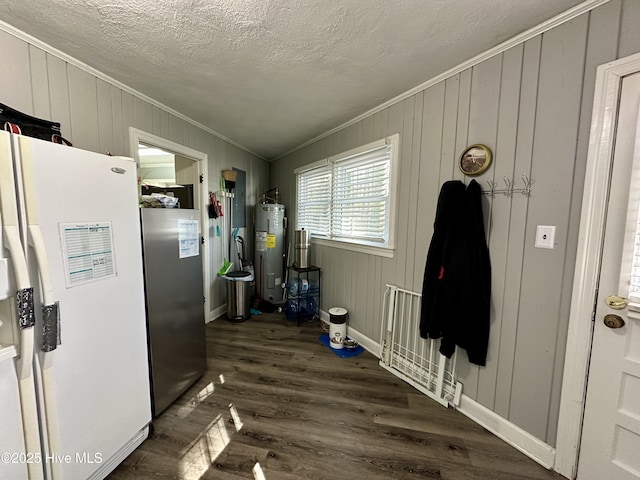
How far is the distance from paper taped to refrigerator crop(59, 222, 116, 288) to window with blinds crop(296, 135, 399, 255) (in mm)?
2007

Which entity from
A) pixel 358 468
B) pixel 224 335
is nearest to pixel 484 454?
pixel 358 468

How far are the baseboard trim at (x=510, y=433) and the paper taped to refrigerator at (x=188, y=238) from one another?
2.29 metres

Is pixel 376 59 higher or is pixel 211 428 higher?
pixel 376 59

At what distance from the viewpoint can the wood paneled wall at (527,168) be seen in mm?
1202

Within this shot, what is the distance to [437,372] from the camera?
6.12 ft

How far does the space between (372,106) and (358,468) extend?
273cm

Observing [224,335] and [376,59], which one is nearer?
[376,59]

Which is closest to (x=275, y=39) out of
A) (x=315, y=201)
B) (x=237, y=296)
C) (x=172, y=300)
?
(x=172, y=300)

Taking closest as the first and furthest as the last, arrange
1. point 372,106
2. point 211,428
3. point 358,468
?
1. point 358,468
2. point 211,428
3. point 372,106

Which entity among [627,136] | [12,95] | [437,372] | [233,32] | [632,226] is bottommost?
[437,372]

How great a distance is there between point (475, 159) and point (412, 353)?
1.60 metres

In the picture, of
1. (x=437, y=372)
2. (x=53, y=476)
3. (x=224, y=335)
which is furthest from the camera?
(x=224, y=335)

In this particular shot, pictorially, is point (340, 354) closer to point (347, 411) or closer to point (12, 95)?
point (347, 411)

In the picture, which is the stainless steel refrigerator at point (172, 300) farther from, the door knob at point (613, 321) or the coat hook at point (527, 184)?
the door knob at point (613, 321)
